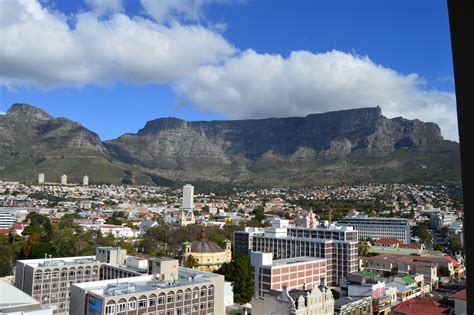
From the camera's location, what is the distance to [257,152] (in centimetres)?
18488

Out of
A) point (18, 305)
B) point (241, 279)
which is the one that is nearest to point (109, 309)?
point (18, 305)

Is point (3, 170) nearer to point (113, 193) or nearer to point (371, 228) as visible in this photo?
point (113, 193)

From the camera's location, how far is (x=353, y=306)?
2173cm

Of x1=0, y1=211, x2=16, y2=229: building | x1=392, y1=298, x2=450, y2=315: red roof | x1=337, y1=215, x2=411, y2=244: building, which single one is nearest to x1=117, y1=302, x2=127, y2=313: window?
x1=392, y1=298, x2=450, y2=315: red roof

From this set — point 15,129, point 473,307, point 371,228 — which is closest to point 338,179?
point 371,228

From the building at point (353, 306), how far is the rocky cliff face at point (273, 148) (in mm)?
79280

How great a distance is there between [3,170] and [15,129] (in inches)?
1207

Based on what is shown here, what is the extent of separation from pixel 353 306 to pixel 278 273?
5.96m

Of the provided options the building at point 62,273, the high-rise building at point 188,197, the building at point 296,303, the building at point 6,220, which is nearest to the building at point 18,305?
the building at point 62,273

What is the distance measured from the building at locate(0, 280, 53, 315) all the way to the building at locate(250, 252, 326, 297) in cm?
1406

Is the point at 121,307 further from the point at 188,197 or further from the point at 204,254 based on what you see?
the point at 188,197

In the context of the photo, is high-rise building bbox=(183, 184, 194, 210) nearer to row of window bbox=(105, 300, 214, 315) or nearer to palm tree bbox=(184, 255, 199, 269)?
palm tree bbox=(184, 255, 199, 269)

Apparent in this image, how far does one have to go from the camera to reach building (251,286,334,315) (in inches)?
744

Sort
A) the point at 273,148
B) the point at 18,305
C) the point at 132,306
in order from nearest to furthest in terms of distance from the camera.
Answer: the point at 18,305 < the point at 132,306 < the point at 273,148
